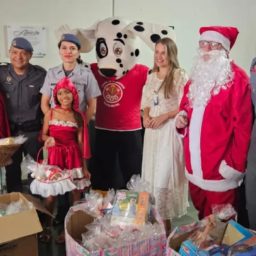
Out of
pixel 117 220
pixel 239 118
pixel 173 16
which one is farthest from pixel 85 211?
pixel 173 16

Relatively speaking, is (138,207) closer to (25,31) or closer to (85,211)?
(85,211)

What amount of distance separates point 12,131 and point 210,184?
1308 millimetres

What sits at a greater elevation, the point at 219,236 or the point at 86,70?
the point at 86,70

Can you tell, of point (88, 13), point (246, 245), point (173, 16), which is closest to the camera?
point (246, 245)

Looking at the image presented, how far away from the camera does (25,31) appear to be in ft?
9.63

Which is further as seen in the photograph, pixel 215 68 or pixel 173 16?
pixel 173 16

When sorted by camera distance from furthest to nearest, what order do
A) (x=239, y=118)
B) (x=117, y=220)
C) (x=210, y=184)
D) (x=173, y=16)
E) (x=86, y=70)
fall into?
(x=173, y=16) < (x=86, y=70) < (x=210, y=184) < (x=239, y=118) < (x=117, y=220)

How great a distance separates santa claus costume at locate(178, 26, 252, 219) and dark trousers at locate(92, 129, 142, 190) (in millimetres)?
735

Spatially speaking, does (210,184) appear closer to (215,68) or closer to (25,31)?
(215,68)

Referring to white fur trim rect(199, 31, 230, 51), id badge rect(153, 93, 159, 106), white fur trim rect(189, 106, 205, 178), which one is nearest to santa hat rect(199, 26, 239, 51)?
white fur trim rect(199, 31, 230, 51)

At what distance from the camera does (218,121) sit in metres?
1.54

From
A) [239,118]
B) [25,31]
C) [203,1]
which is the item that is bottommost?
[239,118]

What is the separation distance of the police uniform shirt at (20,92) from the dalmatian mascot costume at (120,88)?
1.43 ft

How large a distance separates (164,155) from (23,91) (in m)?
0.98
